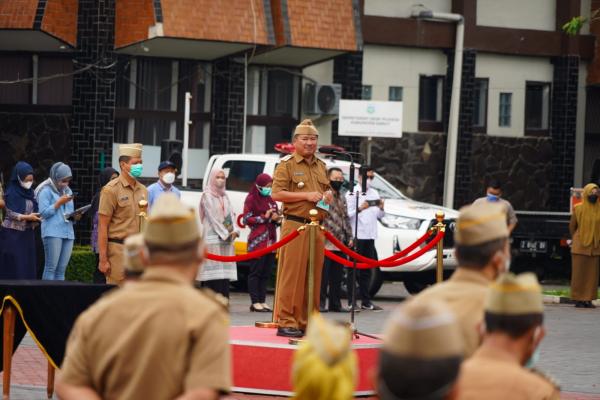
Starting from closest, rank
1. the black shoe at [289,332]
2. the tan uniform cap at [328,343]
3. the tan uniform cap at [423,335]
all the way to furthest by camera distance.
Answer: the tan uniform cap at [423,335] < the tan uniform cap at [328,343] < the black shoe at [289,332]

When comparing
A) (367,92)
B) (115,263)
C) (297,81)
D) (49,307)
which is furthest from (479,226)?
(367,92)

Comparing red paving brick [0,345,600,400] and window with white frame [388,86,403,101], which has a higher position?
window with white frame [388,86,403,101]

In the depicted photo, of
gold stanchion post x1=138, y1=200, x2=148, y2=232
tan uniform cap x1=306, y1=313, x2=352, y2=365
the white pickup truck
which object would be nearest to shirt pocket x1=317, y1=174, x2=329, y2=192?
gold stanchion post x1=138, y1=200, x2=148, y2=232

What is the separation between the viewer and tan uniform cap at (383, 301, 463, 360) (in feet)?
12.4

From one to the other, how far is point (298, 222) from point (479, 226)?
7.17 meters

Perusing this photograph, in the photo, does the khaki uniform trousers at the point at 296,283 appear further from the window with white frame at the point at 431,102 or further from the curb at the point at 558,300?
the window with white frame at the point at 431,102

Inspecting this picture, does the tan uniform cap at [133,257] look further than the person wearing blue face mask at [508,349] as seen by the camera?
Yes

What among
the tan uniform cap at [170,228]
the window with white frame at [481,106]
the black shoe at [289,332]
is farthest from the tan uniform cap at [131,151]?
the window with white frame at [481,106]

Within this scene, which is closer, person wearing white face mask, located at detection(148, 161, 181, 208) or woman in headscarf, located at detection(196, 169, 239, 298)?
person wearing white face mask, located at detection(148, 161, 181, 208)

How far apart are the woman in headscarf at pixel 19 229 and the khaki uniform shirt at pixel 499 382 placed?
439 inches

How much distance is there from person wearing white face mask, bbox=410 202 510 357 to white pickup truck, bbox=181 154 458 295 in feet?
49.4

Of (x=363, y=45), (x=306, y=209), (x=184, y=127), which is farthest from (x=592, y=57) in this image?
(x=306, y=209)

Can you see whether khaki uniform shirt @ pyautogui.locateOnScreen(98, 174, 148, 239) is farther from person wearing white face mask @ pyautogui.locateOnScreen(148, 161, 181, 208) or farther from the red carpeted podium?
person wearing white face mask @ pyautogui.locateOnScreen(148, 161, 181, 208)

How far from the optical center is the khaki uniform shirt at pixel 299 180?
1258 cm
